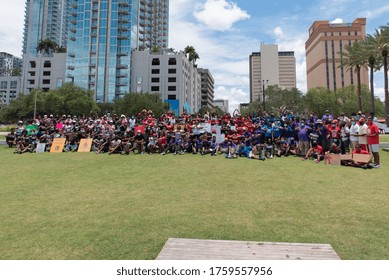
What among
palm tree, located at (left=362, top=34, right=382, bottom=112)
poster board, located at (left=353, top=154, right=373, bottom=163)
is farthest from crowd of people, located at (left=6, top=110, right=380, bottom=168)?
palm tree, located at (left=362, top=34, right=382, bottom=112)

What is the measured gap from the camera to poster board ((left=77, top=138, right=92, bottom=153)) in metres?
16.2

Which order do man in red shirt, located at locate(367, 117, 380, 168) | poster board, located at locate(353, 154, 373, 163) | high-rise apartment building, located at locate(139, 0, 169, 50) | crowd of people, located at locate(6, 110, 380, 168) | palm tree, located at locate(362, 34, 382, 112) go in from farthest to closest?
Result: high-rise apartment building, located at locate(139, 0, 169, 50)
palm tree, located at locate(362, 34, 382, 112)
crowd of people, located at locate(6, 110, 380, 168)
man in red shirt, located at locate(367, 117, 380, 168)
poster board, located at locate(353, 154, 373, 163)

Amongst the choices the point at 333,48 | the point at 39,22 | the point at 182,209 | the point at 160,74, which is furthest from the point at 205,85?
the point at 182,209

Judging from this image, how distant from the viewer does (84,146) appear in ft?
53.9

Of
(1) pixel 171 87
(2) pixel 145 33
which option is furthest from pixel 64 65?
(1) pixel 171 87

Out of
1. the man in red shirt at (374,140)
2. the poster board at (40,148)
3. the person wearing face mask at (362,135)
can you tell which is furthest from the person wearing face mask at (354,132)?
the poster board at (40,148)

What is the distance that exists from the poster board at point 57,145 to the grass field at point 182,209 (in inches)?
230

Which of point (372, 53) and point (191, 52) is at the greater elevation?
point (191, 52)

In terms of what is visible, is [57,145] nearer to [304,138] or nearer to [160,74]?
[304,138]

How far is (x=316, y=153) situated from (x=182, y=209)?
9.53 m

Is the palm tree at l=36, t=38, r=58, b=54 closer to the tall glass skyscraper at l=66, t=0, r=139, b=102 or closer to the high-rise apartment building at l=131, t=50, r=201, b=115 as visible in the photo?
the tall glass skyscraper at l=66, t=0, r=139, b=102

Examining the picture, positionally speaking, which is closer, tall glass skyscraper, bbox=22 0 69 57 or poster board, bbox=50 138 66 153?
poster board, bbox=50 138 66 153

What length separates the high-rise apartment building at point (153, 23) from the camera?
9525 cm

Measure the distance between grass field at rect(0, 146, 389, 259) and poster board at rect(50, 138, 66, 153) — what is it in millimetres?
5836
